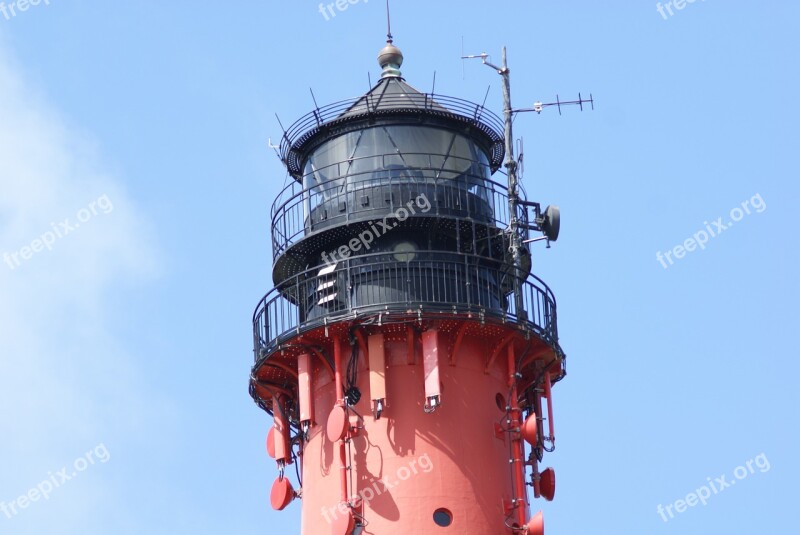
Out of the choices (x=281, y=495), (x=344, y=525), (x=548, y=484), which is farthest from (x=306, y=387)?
(x=548, y=484)

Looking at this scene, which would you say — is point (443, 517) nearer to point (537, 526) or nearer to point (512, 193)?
point (537, 526)

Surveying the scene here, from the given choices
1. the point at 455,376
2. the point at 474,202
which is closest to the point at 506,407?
the point at 455,376

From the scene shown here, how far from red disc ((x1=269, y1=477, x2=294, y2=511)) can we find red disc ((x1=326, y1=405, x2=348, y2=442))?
10.2ft

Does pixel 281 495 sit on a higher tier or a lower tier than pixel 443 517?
higher

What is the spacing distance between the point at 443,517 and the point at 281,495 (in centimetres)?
487

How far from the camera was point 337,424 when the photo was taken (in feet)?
162

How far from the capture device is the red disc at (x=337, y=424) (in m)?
49.3

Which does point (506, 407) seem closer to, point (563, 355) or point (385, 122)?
point (563, 355)

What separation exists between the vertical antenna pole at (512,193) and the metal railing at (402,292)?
20 cm

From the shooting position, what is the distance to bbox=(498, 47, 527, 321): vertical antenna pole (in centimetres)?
5153

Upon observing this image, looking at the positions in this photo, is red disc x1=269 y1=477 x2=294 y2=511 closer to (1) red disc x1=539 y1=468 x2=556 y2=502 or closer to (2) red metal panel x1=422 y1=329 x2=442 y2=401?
(2) red metal panel x1=422 y1=329 x2=442 y2=401

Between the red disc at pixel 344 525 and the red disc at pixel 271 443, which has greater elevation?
the red disc at pixel 271 443

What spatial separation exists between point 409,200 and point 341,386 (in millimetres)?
4888

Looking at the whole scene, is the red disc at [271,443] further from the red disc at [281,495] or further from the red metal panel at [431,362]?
the red metal panel at [431,362]
